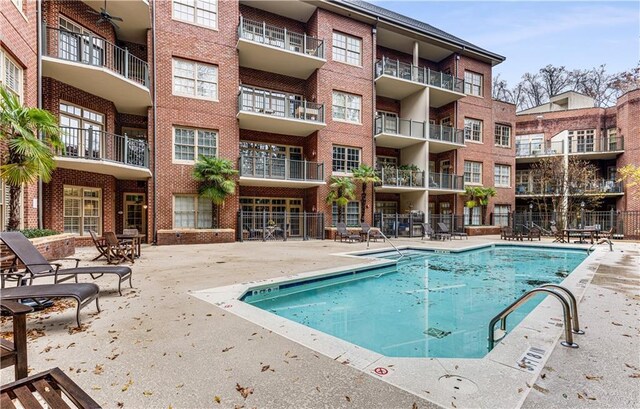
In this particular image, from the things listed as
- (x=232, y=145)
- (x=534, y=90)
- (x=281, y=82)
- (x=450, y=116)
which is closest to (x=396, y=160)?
(x=450, y=116)

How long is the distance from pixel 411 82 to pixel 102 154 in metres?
17.1

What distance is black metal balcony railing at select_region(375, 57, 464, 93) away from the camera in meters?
19.1

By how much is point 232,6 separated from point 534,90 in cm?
3694

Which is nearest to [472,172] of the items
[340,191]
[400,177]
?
[400,177]

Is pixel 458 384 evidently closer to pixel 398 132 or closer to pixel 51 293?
pixel 51 293

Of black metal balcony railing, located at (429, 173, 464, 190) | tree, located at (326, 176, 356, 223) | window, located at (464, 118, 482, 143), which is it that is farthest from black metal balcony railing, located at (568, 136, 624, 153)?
tree, located at (326, 176, 356, 223)

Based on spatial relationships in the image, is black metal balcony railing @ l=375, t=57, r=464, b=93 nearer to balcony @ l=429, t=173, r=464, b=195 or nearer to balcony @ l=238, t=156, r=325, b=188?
balcony @ l=429, t=173, r=464, b=195

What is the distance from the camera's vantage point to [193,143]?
14.9 meters

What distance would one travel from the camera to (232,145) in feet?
50.9

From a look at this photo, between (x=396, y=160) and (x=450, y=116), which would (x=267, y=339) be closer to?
(x=396, y=160)

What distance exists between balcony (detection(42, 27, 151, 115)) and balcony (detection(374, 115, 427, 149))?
12893 millimetres

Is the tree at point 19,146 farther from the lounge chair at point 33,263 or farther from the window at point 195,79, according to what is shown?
the window at point 195,79

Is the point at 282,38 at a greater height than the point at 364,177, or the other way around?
the point at 282,38

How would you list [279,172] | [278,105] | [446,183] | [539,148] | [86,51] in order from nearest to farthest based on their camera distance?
1. [86,51]
2. [279,172]
3. [278,105]
4. [446,183]
5. [539,148]
